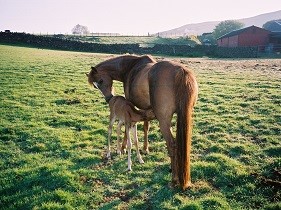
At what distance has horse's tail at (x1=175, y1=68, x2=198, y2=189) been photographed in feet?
20.3

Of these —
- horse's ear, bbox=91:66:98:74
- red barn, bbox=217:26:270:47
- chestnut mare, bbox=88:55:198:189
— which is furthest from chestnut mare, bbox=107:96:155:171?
red barn, bbox=217:26:270:47

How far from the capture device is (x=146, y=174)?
745 centimetres

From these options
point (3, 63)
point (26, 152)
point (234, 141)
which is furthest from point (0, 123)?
point (3, 63)

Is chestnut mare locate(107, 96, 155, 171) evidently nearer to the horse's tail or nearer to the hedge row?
the horse's tail

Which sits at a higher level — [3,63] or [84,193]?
Result: [3,63]

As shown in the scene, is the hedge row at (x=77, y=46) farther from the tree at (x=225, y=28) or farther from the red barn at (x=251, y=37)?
the tree at (x=225, y=28)

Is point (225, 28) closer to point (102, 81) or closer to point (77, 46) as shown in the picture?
point (77, 46)

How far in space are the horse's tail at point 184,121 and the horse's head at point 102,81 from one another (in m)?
3.46

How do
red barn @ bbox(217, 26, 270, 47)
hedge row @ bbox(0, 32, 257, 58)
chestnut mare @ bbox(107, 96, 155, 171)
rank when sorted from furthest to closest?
red barn @ bbox(217, 26, 270, 47)
hedge row @ bbox(0, 32, 257, 58)
chestnut mare @ bbox(107, 96, 155, 171)

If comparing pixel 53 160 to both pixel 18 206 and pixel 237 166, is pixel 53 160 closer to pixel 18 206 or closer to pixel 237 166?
pixel 18 206

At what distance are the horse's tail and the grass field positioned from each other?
0.67 meters

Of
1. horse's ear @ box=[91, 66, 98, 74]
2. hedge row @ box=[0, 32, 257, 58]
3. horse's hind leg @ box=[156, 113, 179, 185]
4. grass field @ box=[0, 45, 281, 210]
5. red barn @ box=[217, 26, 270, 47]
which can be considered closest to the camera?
grass field @ box=[0, 45, 281, 210]

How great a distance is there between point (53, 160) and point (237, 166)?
16.2 feet

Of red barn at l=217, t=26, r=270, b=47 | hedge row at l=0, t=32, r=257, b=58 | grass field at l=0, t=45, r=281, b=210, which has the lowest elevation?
grass field at l=0, t=45, r=281, b=210
